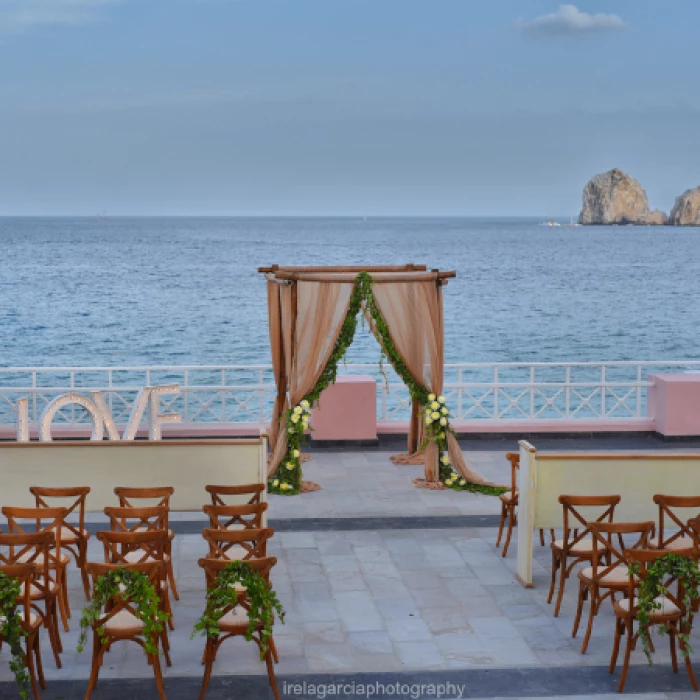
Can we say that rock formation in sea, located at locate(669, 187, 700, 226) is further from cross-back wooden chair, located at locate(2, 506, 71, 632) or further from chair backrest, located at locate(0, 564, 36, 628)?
chair backrest, located at locate(0, 564, 36, 628)

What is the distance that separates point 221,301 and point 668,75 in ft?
90.3

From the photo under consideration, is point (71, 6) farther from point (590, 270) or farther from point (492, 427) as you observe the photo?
point (492, 427)

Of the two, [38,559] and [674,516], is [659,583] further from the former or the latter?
[38,559]

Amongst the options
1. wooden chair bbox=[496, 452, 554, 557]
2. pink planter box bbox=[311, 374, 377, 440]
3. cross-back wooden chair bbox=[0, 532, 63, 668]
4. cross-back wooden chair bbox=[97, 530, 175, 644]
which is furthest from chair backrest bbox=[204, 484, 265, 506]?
pink planter box bbox=[311, 374, 377, 440]

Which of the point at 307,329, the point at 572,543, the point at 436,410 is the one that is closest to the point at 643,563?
the point at 572,543

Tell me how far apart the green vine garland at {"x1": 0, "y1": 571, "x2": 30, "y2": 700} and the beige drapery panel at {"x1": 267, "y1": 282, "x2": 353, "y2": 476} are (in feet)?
17.1

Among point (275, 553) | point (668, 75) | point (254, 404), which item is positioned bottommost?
point (254, 404)

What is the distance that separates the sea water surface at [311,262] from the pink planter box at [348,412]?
1082 inches

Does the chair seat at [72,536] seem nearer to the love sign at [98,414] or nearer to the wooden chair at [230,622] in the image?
the wooden chair at [230,622]

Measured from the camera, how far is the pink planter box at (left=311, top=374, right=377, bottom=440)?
519 inches

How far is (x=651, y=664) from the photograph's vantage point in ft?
21.5

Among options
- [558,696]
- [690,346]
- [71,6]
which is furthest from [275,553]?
[71,6]

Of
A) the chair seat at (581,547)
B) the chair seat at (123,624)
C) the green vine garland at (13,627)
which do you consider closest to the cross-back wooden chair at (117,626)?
the chair seat at (123,624)

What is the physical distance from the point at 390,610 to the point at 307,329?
418 centimetres
